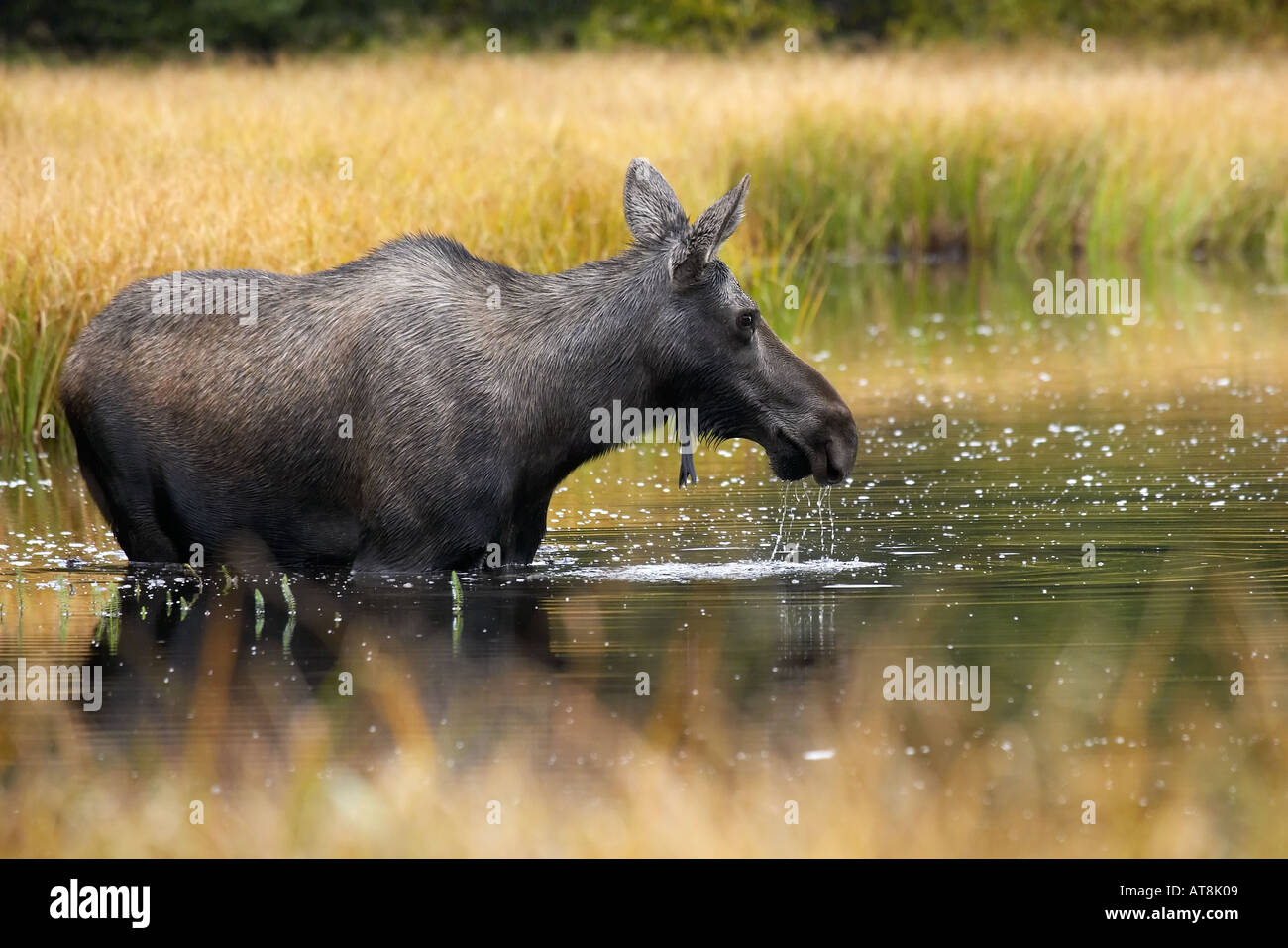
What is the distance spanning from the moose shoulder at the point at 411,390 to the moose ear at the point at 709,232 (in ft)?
0.03

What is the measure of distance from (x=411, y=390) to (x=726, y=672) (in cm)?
204

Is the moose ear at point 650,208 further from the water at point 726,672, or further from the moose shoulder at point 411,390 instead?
the water at point 726,672

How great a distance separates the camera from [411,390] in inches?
314

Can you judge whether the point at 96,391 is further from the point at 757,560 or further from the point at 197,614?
the point at 757,560

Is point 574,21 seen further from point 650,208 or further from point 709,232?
point 709,232

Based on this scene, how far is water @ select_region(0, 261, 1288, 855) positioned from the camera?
502 centimetres

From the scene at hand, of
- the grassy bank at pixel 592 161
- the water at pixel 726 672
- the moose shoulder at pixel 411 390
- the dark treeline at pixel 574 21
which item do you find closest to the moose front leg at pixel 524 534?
the moose shoulder at pixel 411 390

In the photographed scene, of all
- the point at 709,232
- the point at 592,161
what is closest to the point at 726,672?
the point at 709,232

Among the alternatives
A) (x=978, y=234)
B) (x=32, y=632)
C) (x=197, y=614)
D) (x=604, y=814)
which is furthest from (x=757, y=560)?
(x=978, y=234)

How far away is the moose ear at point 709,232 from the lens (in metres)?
7.84

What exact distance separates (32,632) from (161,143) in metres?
8.91

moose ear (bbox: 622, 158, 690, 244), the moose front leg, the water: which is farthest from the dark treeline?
the moose front leg

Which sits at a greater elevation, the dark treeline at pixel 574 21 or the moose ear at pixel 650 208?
the dark treeline at pixel 574 21
